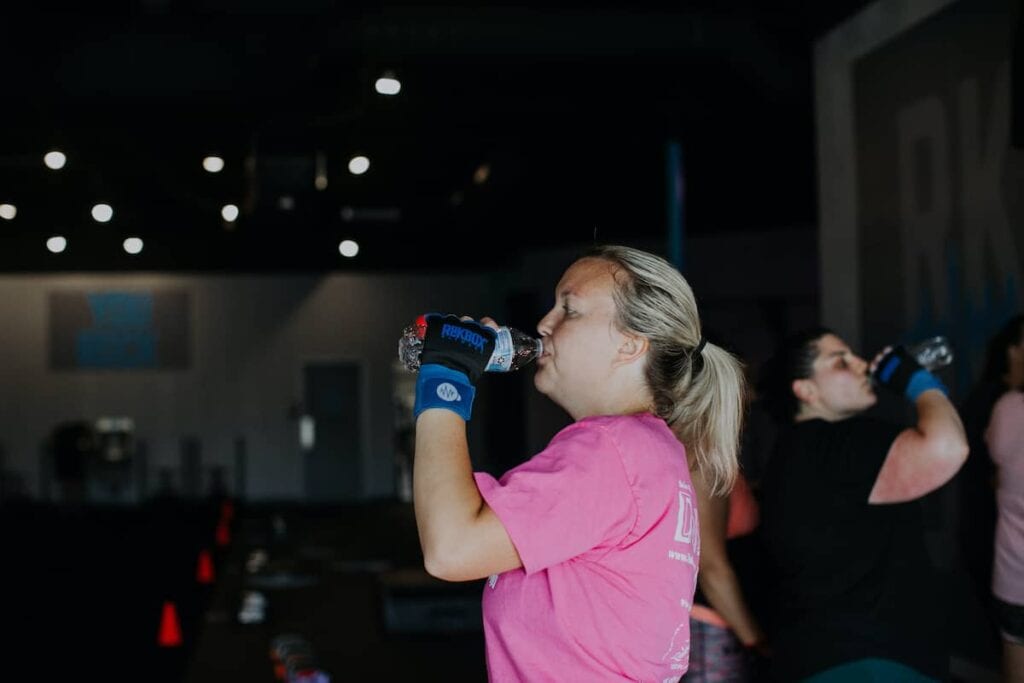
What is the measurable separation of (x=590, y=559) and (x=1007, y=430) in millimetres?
1783

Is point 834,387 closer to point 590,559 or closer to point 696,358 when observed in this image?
point 696,358

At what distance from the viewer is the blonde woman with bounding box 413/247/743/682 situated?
1.37m

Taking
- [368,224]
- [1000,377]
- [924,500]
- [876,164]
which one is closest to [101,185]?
[368,224]

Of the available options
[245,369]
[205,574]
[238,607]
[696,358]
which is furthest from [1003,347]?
[245,369]

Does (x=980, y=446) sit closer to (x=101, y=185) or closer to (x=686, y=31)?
(x=686, y=31)

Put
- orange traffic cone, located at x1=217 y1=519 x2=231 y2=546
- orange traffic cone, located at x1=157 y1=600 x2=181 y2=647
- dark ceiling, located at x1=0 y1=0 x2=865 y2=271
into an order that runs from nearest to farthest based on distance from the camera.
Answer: dark ceiling, located at x1=0 y1=0 x2=865 y2=271, orange traffic cone, located at x1=157 y1=600 x2=181 y2=647, orange traffic cone, located at x1=217 y1=519 x2=231 y2=546

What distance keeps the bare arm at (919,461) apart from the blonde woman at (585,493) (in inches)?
33.8

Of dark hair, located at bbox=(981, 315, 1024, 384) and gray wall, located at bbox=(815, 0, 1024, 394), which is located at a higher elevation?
gray wall, located at bbox=(815, 0, 1024, 394)

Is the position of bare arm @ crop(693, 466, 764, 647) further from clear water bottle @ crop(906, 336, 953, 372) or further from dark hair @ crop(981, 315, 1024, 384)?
dark hair @ crop(981, 315, 1024, 384)

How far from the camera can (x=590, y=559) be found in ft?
4.69

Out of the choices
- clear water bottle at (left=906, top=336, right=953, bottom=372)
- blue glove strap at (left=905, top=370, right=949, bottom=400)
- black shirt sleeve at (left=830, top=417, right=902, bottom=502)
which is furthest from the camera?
clear water bottle at (left=906, top=336, right=953, bottom=372)

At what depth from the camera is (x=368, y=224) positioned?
1068cm

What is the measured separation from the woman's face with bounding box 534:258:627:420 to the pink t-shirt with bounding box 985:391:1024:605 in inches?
65.2

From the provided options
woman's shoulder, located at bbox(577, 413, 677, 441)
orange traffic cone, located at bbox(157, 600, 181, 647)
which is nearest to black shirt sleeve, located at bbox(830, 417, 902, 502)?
woman's shoulder, located at bbox(577, 413, 677, 441)
